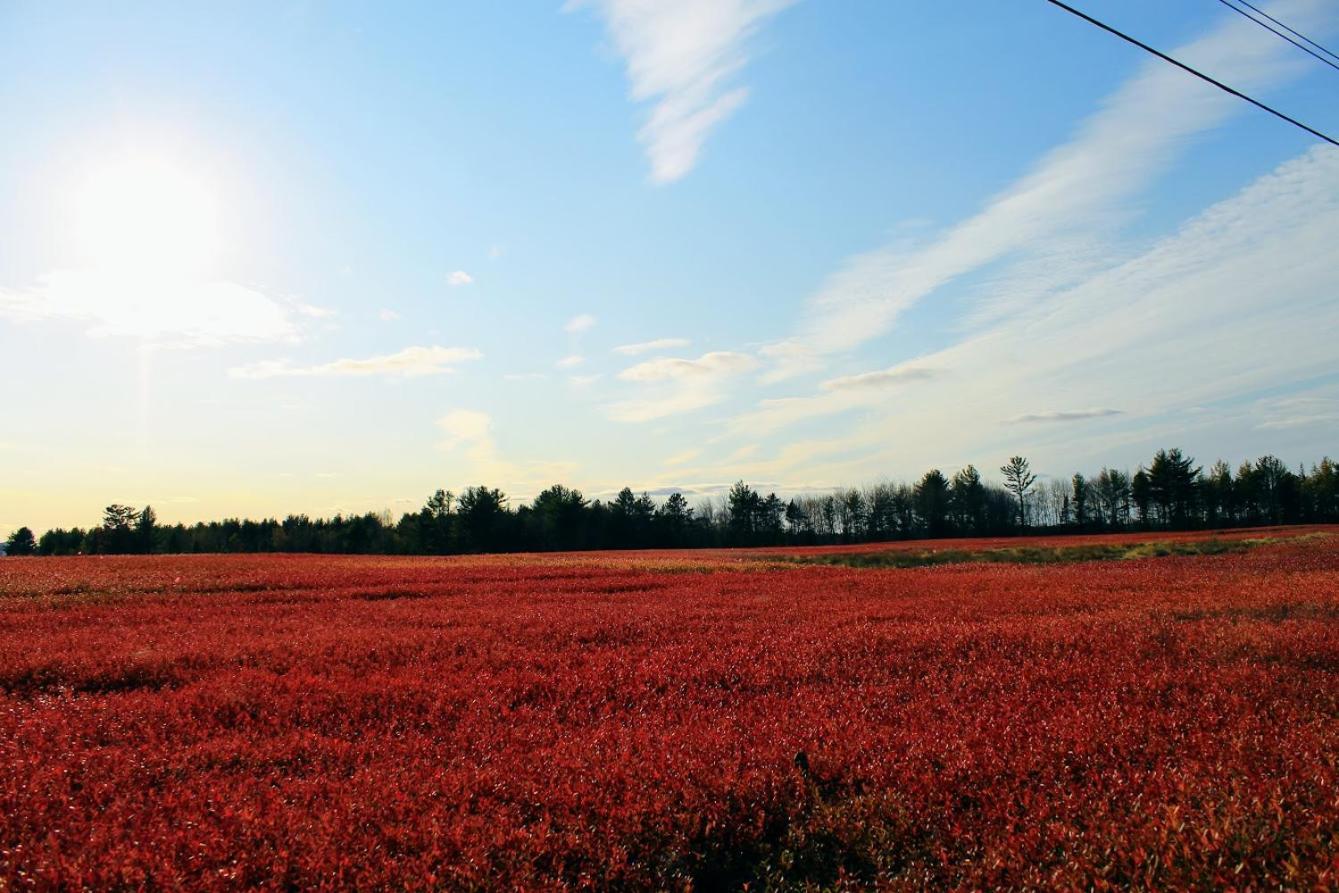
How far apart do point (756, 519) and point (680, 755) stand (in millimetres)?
Answer: 121988

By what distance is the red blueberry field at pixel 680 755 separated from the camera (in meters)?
5.24

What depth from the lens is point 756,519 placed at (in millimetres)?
127688

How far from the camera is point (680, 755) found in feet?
23.5

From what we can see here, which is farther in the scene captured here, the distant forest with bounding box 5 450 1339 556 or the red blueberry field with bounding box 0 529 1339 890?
the distant forest with bounding box 5 450 1339 556

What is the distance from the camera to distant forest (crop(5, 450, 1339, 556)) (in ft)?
346

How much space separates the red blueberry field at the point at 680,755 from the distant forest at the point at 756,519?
91631mm

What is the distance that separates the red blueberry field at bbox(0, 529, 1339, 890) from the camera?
5.24 metres

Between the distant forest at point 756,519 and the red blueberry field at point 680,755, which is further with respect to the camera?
the distant forest at point 756,519

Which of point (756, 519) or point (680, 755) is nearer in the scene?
point (680, 755)

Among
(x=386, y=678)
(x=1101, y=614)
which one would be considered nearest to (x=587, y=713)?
(x=386, y=678)

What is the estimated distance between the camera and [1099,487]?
142500 millimetres

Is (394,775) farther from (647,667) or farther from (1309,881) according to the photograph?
(1309,881)

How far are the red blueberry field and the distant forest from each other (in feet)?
→ 301

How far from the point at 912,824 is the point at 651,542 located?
110224 mm
